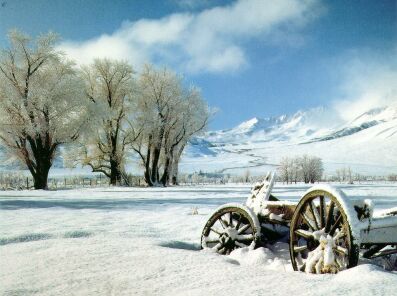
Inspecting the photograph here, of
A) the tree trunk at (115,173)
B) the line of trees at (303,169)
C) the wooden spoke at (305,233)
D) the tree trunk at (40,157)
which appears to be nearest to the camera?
the wooden spoke at (305,233)

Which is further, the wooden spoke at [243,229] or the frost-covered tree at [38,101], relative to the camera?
the frost-covered tree at [38,101]

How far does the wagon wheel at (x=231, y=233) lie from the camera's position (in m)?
5.28

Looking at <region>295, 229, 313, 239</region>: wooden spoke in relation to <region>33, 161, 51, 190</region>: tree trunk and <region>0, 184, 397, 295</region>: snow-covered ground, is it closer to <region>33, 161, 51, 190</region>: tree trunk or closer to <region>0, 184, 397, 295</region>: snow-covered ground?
<region>0, 184, 397, 295</region>: snow-covered ground

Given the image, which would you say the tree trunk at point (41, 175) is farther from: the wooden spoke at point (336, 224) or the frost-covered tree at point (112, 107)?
the wooden spoke at point (336, 224)

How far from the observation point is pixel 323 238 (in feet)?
12.9

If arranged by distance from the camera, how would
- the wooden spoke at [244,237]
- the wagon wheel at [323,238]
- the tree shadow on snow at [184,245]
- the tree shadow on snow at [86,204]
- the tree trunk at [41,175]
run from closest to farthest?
the wagon wheel at [323,238]
the wooden spoke at [244,237]
the tree shadow on snow at [184,245]
the tree shadow on snow at [86,204]
the tree trunk at [41,175]

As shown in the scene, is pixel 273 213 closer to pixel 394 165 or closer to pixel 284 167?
pixel 284 167

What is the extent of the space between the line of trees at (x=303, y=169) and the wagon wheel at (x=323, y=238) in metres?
54.5

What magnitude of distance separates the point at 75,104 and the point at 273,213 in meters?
23.9

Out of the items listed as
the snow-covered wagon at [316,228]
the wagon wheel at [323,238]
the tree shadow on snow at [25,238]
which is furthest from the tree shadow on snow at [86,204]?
the wagon wheel at [323,238]

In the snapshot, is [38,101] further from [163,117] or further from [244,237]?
[244,237]

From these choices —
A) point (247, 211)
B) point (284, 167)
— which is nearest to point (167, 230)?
point (247, 211)

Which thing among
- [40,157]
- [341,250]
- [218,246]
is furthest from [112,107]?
[341,250]

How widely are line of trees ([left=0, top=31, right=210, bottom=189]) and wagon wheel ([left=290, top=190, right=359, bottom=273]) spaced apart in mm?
22827
